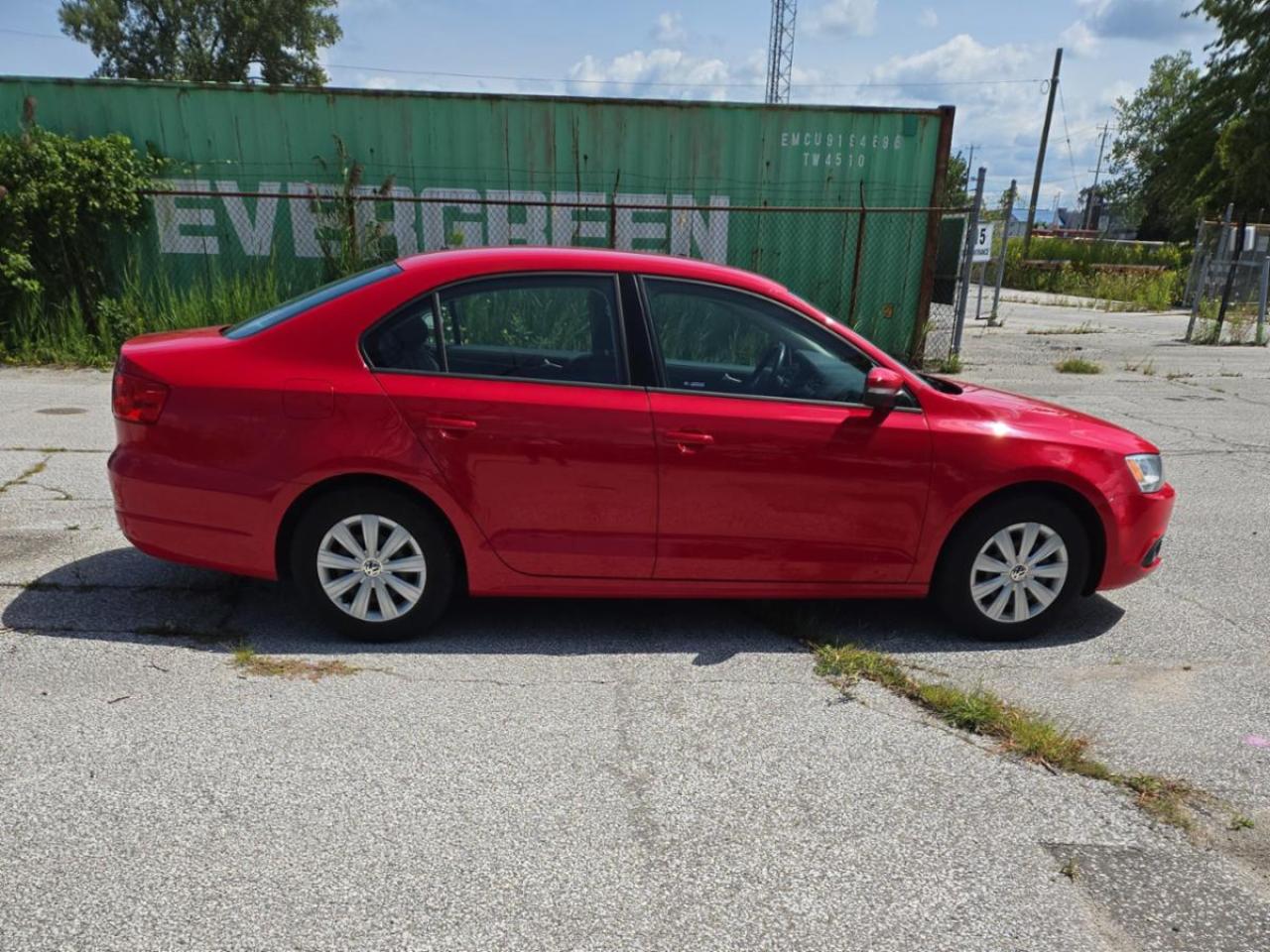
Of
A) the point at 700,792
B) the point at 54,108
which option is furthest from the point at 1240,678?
the point at 54,108

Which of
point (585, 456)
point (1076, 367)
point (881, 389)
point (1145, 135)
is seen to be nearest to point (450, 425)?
point (585, 456)

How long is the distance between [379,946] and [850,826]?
4.64 ft

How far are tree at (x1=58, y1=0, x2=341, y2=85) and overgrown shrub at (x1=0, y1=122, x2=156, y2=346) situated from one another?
129 feet

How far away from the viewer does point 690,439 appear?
13.3 ft

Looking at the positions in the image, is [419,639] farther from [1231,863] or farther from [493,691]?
[1231,863]

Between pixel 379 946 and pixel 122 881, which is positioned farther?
pixel 122 881

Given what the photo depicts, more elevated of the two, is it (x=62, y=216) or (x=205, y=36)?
(x=205, y=36)

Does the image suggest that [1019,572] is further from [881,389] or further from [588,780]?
[588,780]

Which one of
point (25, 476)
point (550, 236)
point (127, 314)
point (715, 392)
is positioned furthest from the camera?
point (550, 236)

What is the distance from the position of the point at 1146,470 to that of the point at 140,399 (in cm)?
441

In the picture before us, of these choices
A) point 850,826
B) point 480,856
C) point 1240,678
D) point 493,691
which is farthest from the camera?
point 1240,678

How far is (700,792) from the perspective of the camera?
315cm

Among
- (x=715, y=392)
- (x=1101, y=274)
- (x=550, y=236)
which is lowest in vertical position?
(x=1101, y=274)

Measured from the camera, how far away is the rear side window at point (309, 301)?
4199 millimetres
